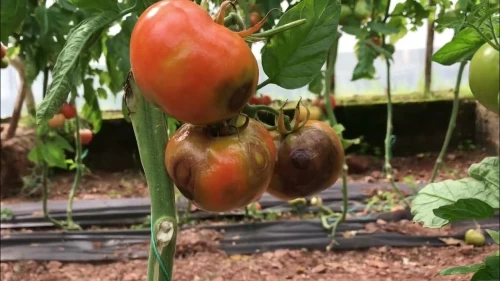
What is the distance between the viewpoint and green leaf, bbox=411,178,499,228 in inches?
22.9

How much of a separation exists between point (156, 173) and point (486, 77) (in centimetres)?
30

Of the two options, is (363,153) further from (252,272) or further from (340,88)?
(252,272)

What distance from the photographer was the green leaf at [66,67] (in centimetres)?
51

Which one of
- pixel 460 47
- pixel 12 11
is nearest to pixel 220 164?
pixel 460 47

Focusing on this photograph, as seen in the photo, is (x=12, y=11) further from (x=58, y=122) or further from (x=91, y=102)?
(x=58, y=122)

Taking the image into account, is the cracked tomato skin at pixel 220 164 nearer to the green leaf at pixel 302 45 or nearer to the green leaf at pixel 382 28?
the green leaf at pixel 302 45

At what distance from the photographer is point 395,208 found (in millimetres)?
2199

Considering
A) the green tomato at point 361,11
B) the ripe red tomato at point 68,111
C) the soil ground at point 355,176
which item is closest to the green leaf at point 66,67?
the green tomato at point 361,11

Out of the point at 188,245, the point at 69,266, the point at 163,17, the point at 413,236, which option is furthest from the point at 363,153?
the point at 163,17

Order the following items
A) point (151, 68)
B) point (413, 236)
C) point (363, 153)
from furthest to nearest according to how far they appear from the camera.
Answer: point (363, 153) → point (413, 236) → point (151, 68)

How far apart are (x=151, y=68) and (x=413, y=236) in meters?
1.67

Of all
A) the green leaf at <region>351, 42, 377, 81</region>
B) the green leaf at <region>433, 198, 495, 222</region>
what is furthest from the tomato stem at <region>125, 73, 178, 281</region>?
the green leaf at <region>351, 42, 377, 81</region>

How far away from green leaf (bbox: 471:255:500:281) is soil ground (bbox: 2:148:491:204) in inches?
92.1

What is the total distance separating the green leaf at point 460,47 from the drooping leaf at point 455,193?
114 millimetres
